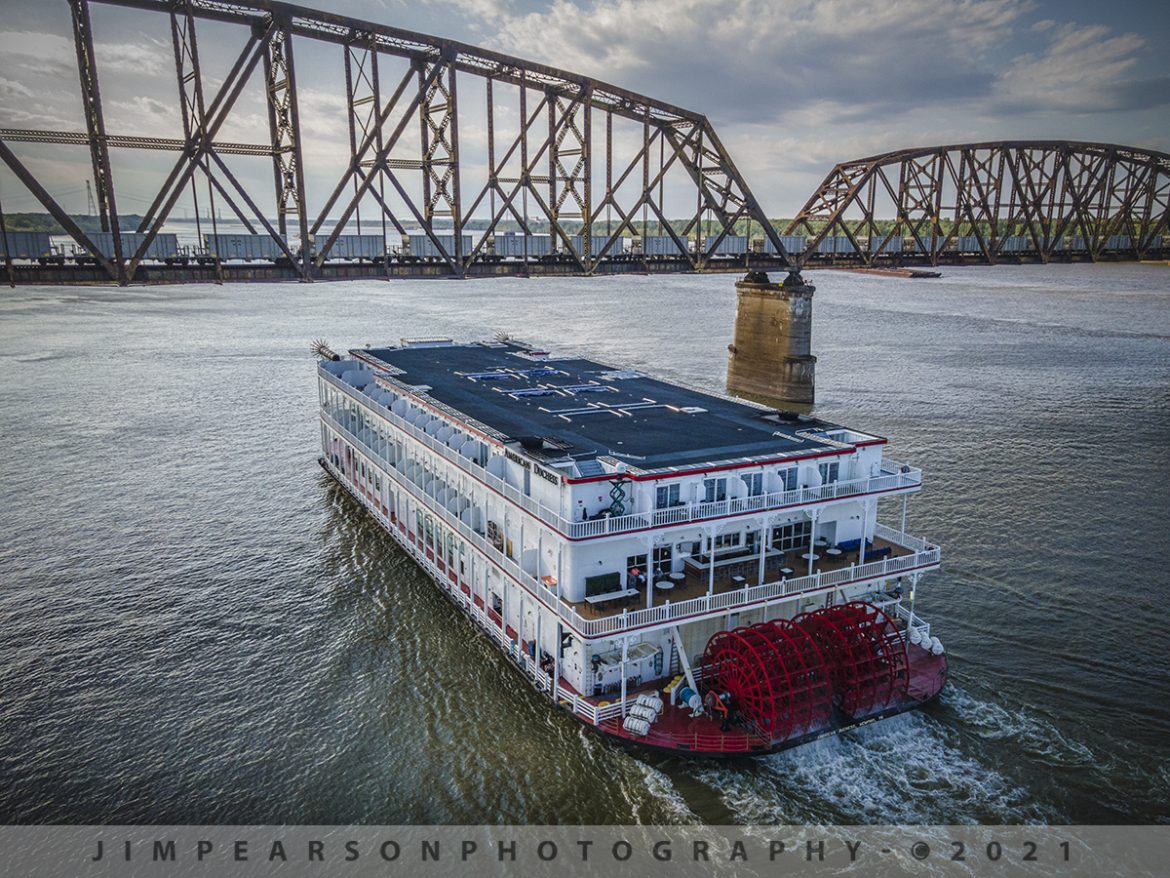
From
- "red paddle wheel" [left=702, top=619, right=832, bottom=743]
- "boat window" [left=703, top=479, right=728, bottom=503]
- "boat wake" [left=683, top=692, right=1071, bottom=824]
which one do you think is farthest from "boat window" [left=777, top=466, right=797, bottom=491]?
"boat wake" [left=683, top=692, right=1071, bottom=824]

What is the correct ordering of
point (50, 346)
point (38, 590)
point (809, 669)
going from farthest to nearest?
point (50, 346), point (38, 590), point (809, 669)

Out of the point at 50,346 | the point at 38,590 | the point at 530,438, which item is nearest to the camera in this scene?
the point at 530,438

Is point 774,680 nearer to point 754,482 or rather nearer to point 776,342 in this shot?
point 754,482

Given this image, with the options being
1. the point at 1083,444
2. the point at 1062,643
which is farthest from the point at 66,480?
the point at 1083,444

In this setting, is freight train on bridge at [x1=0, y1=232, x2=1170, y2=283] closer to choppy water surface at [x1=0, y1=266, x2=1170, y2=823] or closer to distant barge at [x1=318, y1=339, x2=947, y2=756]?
choppy water surface at [x1=0, y1=266, x2=1170, y2=823]

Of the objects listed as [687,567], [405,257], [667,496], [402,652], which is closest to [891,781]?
[687,567]

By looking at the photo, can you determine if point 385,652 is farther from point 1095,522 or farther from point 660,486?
point 1095,522
